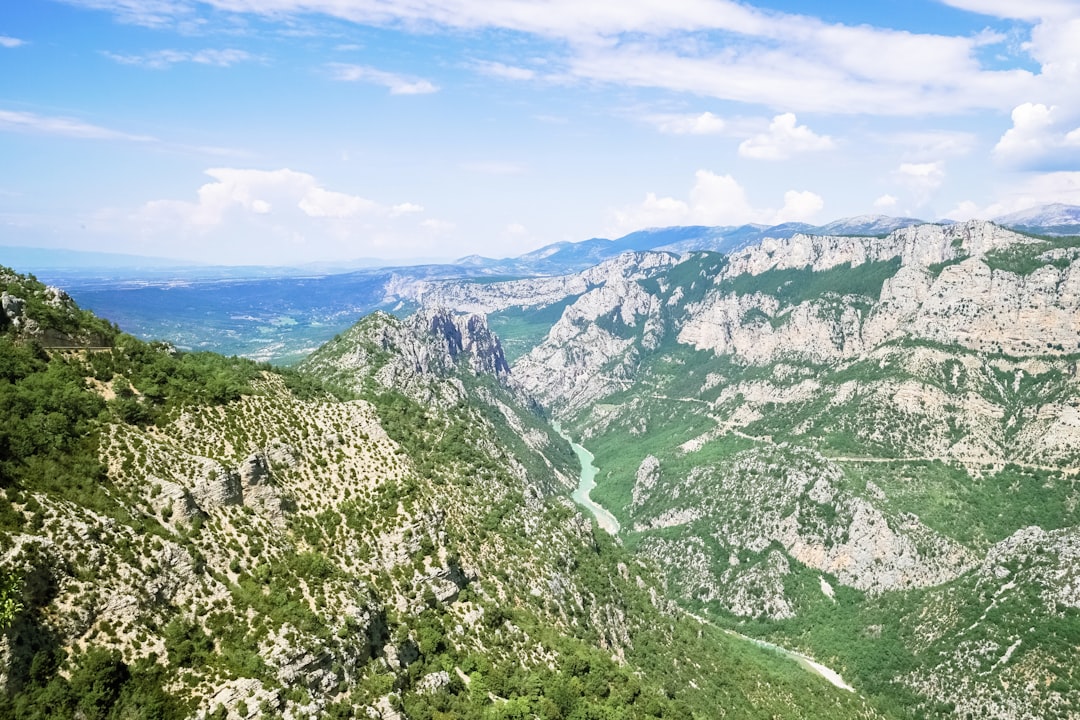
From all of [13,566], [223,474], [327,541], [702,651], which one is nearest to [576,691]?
[327,541]

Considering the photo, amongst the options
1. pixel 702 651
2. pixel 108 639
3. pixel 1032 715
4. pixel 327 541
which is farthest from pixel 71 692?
pixel 1032 715

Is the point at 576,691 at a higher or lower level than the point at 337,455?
lower

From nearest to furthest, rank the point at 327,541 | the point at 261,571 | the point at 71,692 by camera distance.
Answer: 1. the point at 71,692
2. the point at 261,571
3. the point at 327,541

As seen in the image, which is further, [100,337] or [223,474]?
[100,337]

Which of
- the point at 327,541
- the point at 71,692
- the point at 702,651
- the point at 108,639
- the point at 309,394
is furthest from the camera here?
the point at 702,651

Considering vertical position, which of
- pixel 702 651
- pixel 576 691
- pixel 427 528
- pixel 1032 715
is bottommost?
pixel 1032 715

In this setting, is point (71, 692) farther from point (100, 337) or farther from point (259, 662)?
point (100, 337)
